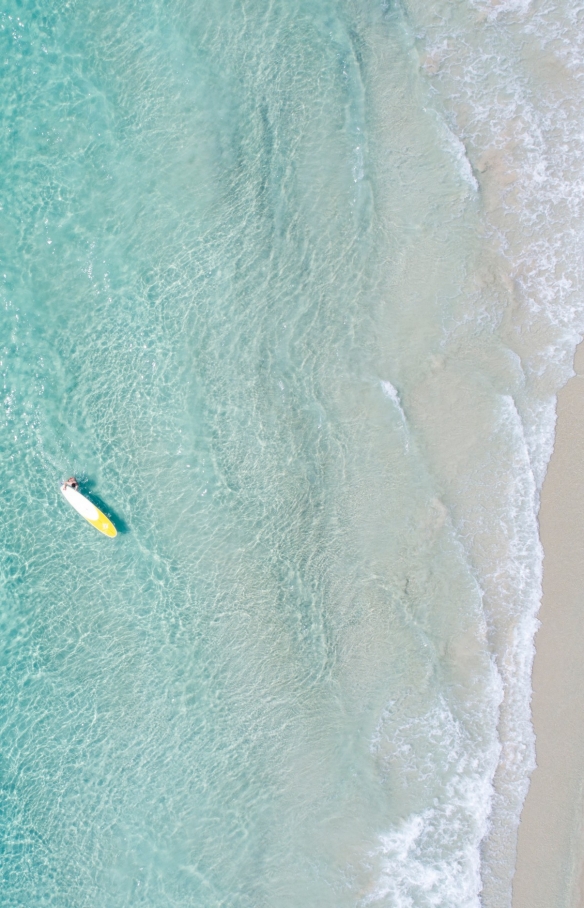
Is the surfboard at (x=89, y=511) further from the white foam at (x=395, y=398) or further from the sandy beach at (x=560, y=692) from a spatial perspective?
the sandy beach at (x=560, y=692)

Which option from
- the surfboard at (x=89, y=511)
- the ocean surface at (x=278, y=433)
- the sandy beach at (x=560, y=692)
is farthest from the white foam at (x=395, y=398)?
the surfboard at (x=89, y=511)

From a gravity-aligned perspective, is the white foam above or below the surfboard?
above

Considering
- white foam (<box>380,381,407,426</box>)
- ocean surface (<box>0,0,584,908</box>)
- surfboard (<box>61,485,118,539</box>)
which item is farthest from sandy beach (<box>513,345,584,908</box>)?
surfboard (<box>61,485,118,539</box>)

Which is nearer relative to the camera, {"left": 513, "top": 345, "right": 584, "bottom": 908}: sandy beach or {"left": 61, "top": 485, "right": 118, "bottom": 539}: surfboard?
{"left": 513, "top": 345, "right": 584, "bottom": 908}: sandy beach

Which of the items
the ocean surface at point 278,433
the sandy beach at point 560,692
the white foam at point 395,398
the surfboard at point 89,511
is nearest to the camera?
the sandy beach at point 560,692

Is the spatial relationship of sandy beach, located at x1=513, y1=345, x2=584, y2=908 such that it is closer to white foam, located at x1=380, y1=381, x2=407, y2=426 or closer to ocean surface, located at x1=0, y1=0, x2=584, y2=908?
ocean surface, located at x1=0, y1=0, x2=584, y2=908

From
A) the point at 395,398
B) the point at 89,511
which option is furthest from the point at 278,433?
the point at 89,511

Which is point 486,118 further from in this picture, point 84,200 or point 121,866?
point 121,866
